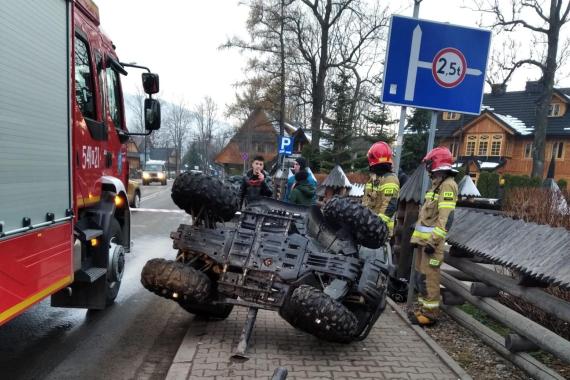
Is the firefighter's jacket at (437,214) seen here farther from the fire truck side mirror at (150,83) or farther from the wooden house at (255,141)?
the wooden house at (255,141)

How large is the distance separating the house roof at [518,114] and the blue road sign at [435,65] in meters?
36.6

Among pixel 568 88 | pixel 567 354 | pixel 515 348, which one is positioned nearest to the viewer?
pixel 567 354

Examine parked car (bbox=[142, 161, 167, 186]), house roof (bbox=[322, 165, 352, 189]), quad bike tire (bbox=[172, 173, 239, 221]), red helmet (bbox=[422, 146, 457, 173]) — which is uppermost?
red helmet (bbox=[422, 146, 457, 173])

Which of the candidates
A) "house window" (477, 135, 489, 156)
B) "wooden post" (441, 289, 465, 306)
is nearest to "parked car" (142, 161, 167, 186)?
"house window" (477, 135, 489, 156)

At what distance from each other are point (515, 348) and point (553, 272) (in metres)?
0.93

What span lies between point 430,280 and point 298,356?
1736 mm

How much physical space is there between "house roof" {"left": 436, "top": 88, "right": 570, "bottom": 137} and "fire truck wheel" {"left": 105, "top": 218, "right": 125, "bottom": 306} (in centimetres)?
3817

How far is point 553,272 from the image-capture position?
298 cm

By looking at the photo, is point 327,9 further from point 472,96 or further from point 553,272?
point 553,272

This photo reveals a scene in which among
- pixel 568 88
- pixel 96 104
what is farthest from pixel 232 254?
pixel 568 88

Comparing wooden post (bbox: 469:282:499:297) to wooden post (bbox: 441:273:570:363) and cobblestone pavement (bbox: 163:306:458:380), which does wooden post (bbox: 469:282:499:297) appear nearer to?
wooden post (bbox: 441:273:570:363)

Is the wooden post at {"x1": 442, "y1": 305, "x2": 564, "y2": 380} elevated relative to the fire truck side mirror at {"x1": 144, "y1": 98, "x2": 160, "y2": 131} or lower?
lower

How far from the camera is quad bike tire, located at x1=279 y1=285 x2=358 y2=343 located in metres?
3.28

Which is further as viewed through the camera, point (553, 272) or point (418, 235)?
point (418, 235)
